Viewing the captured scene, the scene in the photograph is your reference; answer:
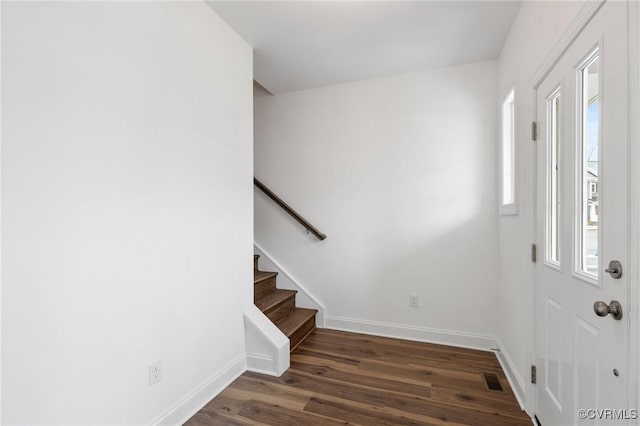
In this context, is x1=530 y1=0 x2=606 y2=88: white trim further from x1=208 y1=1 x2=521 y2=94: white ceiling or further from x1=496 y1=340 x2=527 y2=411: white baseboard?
x1=496 y1=340 x2=527 y2=411: white baseboard

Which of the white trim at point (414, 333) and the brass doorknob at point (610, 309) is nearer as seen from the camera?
the brass doorknob at point (610, 309)

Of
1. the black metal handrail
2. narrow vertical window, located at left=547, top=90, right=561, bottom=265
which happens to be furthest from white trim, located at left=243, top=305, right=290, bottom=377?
narrow vertical window, located at left=547, top=90, right=561, bottom=265

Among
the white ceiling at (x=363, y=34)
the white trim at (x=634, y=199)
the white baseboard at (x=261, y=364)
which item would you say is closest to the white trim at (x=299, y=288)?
the white baseboard at (x=261, y=364)

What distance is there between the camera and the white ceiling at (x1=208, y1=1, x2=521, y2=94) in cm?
191

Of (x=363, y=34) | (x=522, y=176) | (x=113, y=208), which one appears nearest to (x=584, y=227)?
(x=522, y=176)

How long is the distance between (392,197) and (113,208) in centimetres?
221

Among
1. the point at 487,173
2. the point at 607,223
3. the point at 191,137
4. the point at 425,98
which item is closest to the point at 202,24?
the point at 191,137

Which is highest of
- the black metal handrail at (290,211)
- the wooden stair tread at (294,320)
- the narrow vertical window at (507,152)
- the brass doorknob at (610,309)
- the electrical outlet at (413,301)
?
the narrow vertical window at (507,152)

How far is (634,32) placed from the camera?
2.84 feet

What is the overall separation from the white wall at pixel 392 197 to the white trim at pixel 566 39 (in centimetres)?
102

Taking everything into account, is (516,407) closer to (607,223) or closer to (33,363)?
(607,223)

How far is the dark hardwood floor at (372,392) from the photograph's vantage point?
5.62 ft

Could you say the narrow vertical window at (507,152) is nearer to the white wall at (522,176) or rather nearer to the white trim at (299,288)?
the white wall at (522,176)

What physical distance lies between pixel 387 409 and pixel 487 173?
1.98 m
